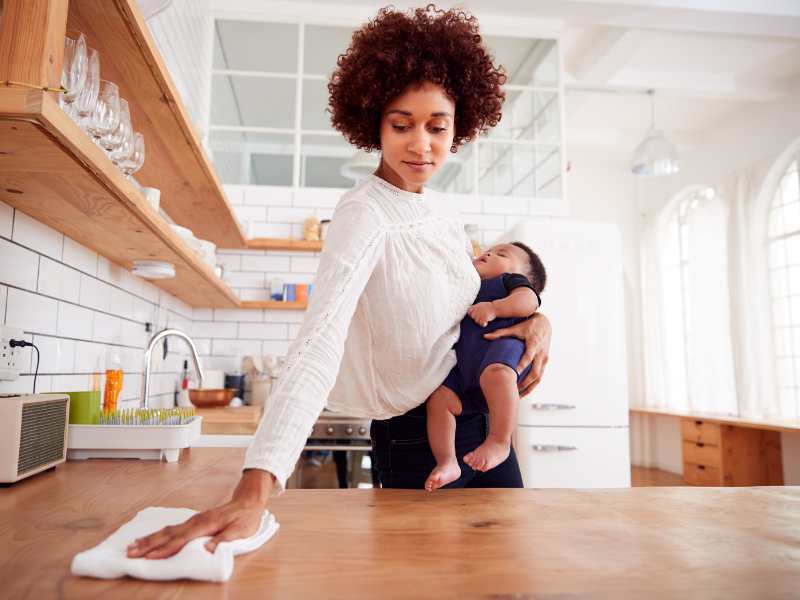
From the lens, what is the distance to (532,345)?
1308 mm

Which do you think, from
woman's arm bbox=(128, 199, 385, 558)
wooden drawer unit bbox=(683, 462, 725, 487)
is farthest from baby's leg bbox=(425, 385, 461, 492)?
wooden drawer unit bbox=(683, 462, 725, 487)

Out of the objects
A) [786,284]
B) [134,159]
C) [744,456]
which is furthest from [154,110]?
[786,284]

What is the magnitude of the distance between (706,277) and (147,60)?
20.8 feet

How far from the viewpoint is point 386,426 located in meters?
1.25

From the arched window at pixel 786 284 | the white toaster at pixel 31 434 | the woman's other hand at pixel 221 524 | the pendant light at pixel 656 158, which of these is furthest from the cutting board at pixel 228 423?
the arched window at pixel 786 284

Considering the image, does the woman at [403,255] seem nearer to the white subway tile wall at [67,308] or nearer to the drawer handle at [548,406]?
the white subway tile wall at [67,308]

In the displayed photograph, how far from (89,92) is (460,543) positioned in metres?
1.11

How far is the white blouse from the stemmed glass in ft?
1.85

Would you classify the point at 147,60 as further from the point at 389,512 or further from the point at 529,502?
the point at 529,502

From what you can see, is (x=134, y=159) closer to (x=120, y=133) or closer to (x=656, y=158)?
(x=120, y=133)

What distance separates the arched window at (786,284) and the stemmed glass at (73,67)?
5.80 meters

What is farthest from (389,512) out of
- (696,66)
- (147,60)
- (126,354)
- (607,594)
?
(696,66)

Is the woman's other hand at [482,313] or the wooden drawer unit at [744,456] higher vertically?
the woman's other hand at [482,313]

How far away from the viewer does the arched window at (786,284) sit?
5137 mm
